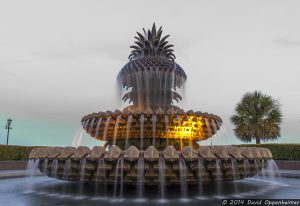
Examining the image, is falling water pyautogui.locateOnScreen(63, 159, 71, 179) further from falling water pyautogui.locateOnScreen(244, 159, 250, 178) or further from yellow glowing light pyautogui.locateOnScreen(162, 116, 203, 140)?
falling water pyautogui.locateOnScreen(244, 159, 250, 178)

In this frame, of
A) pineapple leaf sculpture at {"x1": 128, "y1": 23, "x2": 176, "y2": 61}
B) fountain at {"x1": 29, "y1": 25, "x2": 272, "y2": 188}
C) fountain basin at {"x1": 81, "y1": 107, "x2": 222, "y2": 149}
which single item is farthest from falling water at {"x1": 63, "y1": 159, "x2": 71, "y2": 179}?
pineapple leaf sculpture at {"x1": 128, "y1": 23, "x2": 176, "y2": 61}

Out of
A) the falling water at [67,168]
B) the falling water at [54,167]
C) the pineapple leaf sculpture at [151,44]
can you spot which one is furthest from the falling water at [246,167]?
the pineapple leaf sculpture at [151,44]

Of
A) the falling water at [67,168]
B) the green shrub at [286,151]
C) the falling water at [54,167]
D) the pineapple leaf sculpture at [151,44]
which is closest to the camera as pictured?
the falling water at [67,168]

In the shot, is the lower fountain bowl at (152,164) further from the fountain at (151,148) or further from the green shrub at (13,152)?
the green shrub at (13,152)

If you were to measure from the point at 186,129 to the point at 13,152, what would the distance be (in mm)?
18225

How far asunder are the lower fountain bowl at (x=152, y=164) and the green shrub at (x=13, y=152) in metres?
16.7

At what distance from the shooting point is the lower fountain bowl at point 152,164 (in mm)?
6426

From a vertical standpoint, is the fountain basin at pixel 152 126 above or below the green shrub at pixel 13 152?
above

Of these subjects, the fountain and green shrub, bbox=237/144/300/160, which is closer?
the fountain

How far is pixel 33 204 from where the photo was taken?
5684mm

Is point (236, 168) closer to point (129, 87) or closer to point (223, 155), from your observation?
point (223, 155)

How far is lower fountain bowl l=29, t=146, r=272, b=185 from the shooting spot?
6426 millimetres

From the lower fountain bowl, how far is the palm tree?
29745 millimetres

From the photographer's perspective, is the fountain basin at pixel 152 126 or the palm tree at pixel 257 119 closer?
the fountain basin at pixel 152 126
